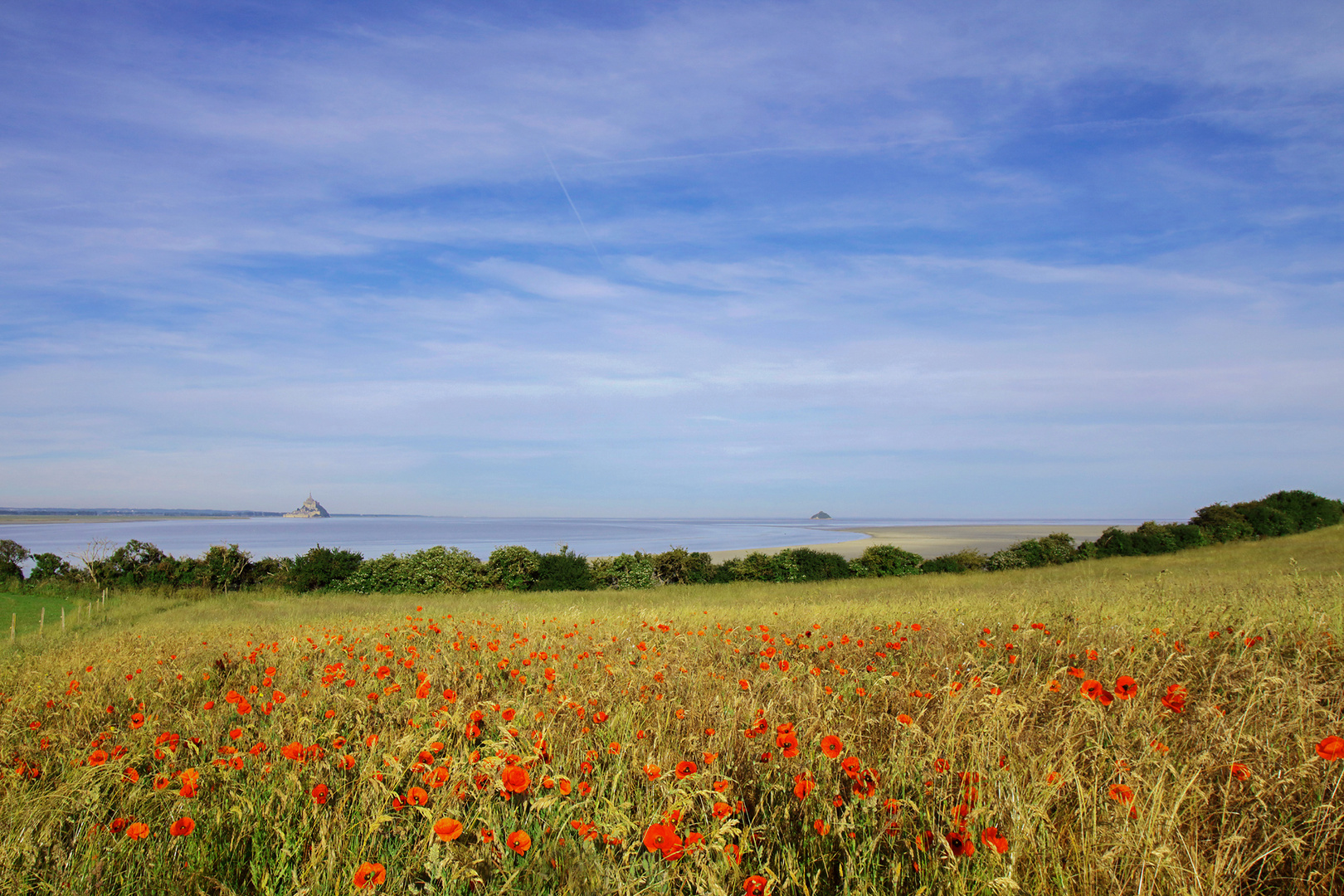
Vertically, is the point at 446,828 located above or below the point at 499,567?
above

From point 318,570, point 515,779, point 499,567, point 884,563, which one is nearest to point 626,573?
point 499,567

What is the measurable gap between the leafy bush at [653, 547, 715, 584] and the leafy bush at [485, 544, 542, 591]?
3840 mm

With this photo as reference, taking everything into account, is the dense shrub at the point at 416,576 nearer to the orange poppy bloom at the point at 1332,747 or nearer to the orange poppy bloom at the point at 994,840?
the orange poppy bloom at the point at 994,840

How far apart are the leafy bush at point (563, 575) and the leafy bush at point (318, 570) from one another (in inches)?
227

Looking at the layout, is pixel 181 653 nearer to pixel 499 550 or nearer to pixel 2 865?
pixel 2 865

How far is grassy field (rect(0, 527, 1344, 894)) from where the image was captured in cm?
234

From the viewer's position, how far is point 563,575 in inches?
835

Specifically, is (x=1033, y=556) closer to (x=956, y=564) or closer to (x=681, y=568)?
(x=956, y=564)

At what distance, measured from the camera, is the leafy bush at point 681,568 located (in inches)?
869

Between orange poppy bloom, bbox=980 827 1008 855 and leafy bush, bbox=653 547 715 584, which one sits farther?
leafy bush, bbox=653 547 715 584

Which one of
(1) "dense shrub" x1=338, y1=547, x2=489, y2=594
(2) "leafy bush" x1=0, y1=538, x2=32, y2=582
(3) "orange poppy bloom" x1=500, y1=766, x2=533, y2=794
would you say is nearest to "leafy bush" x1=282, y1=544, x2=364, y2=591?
(1) "dense shrub" x1=338, y1=547, x2=489, y2=594

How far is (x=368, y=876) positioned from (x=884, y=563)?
2204 cm

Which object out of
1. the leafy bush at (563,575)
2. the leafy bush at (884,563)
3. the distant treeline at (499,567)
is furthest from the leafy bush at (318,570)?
the leafy bush at (884,563)

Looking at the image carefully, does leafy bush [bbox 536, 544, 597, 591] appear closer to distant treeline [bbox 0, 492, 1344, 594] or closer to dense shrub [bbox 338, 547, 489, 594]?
distant treeline [bbox 0, 492, 1344, 594]
